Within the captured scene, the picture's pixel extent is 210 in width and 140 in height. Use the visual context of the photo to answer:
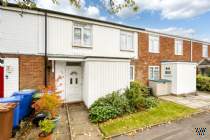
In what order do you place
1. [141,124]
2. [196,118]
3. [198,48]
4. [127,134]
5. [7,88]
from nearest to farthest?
[127,134], [141,124], [196,118], [7,88], [198,48]

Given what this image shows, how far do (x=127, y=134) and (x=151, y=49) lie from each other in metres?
10.7

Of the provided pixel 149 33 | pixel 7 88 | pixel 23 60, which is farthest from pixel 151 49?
pixel 7 88

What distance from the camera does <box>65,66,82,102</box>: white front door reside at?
1079 centimetres

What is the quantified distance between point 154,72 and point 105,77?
767 cm

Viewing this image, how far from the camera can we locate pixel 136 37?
1408cm

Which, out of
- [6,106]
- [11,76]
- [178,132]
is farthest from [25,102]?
[178,132]

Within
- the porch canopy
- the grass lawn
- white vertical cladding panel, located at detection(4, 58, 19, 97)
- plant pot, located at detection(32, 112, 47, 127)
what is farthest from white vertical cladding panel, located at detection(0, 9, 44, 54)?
the porch canopy

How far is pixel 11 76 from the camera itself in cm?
902

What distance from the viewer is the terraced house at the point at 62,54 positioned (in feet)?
29.7

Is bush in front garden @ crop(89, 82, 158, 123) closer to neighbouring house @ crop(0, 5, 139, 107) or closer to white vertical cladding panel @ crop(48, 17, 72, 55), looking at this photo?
neighbouring house @ crop(0, 5, 139, 107)

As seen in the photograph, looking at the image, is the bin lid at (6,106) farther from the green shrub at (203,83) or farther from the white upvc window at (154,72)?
the green shrub at (203,83)

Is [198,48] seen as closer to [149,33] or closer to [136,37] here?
[149,33]

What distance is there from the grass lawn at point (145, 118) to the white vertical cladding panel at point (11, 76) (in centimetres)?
589

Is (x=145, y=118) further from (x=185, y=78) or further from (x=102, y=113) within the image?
(x=185, y=78)
